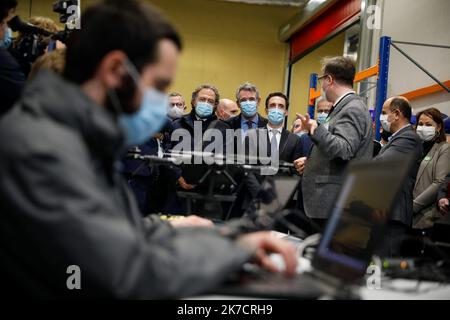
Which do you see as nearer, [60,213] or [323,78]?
[60,213]

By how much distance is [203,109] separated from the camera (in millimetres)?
3711

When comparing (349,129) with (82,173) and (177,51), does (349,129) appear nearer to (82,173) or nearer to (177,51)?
(177,51)

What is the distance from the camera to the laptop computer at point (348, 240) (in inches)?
36.3

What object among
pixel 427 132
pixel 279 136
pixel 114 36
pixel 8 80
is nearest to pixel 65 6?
pixel 8 80

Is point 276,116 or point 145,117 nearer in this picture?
point 145,117

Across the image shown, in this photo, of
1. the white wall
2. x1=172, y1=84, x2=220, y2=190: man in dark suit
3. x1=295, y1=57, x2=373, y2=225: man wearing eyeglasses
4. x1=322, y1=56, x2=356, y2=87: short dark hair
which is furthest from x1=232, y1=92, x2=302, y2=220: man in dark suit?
the white wall

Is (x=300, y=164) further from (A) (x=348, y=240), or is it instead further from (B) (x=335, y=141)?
(A) (x=348, y=240)

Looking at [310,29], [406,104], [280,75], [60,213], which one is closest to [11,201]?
[60,213]

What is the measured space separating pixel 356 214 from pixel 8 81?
1.29 m

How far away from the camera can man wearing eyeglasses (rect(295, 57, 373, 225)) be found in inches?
98.5

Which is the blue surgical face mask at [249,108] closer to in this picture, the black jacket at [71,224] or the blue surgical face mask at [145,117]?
the blue surgical face mask at [145,117]

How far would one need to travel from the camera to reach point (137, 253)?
0.79 metres

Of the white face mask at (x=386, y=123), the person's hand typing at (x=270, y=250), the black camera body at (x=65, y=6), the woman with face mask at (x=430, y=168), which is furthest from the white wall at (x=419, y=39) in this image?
the person's hand typing at (x=270, y=250)
